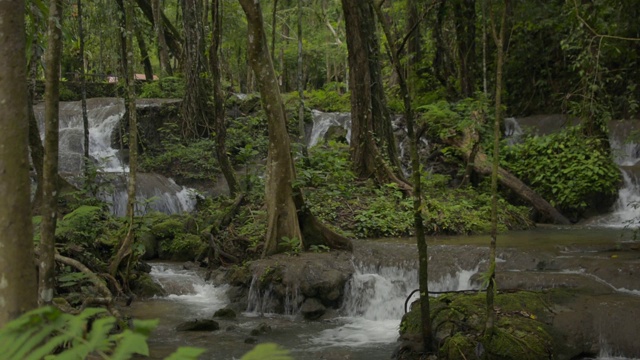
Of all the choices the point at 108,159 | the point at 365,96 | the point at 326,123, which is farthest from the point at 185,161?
the point at 365,96

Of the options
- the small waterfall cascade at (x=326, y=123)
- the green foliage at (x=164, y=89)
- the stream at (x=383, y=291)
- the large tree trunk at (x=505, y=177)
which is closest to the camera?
the stream at (x=383, y=291)

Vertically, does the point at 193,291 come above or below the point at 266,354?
below

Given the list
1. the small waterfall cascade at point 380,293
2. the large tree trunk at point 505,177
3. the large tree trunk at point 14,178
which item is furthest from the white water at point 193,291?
the large tree trunk at point 505,177

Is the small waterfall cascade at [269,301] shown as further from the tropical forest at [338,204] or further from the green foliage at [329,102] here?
the green foliage at [329,102]

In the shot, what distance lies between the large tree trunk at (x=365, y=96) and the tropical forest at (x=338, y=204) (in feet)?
0.18

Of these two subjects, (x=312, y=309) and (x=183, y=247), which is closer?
(x=312, y=309)

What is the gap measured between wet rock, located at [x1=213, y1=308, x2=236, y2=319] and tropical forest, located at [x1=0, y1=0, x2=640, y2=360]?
0.04 meters

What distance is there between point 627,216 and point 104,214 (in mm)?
11729

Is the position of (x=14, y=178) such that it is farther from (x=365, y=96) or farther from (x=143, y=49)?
(x=143, y=49)

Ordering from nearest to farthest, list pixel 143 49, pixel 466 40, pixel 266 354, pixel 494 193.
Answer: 1. pixel 266 354
2. pixel 494 193
3. pixel 466 40
4. pixel 143 49

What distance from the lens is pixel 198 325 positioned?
872cm

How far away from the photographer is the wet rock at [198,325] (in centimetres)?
870

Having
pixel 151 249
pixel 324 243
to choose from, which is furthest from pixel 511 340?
pixel 151 249

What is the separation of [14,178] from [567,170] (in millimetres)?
15020
